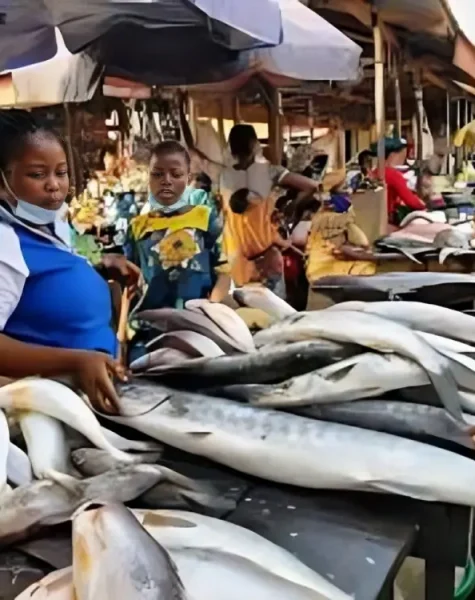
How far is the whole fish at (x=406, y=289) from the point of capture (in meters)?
1.83

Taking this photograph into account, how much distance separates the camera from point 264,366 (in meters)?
1.28

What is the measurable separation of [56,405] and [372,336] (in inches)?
18.3

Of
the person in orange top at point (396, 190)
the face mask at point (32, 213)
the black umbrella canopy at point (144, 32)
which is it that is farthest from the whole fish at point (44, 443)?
the person in orange top at point (396, 190)

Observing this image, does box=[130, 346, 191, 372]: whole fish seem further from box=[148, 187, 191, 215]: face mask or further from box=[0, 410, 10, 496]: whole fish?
box=[148, 187, 191, 215]: face mask

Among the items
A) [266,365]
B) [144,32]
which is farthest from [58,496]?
[144,32]

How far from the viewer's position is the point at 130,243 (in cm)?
292

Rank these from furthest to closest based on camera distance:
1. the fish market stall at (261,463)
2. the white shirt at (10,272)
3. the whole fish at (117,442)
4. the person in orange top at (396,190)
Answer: the person in orange top at (396,190) < the white shirt at (10,272) < the whole fish at (117,442) < the fish market stall at (261,463)

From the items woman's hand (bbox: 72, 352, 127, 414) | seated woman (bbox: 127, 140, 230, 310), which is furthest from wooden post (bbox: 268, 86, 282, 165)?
woman's hand (bbox: 72, 352, 127, 414)

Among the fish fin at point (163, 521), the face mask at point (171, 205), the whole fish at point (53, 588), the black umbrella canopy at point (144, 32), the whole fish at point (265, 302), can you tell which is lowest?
the whole fish at point (53, 588)

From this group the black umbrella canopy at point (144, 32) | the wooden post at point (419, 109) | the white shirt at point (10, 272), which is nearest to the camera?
the white shirt at point (10, 272)

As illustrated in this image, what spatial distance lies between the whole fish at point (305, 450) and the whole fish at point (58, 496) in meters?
0.12

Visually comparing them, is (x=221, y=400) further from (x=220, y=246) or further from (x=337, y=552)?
(x=220, y=246)

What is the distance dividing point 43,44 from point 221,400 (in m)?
2.25

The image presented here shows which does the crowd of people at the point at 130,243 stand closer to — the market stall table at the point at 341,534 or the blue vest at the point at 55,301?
the blue vest at the point at 55,301
